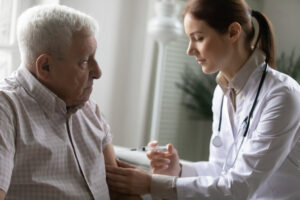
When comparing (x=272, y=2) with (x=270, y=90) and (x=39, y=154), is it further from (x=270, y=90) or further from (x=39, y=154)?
(x=39, y=154)

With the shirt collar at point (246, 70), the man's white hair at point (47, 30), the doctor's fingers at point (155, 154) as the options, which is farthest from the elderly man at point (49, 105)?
the shirt collar at point (246, 70)

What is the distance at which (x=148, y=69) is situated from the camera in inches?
133

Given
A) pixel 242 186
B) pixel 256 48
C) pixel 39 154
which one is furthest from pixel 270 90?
pixel 39 154

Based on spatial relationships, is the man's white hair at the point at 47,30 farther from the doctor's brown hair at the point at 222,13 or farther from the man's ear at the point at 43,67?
the doctor's brown hair at the point at 222,13

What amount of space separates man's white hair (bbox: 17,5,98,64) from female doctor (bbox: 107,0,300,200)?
533 millimetres

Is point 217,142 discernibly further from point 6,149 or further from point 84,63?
point 6,149

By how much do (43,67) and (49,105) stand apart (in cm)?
12

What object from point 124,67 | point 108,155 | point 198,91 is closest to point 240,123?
point 108,155

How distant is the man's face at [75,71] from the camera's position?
1353 millimetres

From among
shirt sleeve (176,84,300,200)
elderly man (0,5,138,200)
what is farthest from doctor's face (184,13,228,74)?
elderly man (0,5,138,200)

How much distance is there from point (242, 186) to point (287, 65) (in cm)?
206

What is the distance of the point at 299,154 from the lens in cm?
171

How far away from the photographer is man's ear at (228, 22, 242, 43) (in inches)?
67.6

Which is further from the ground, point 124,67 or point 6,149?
point 6,149
